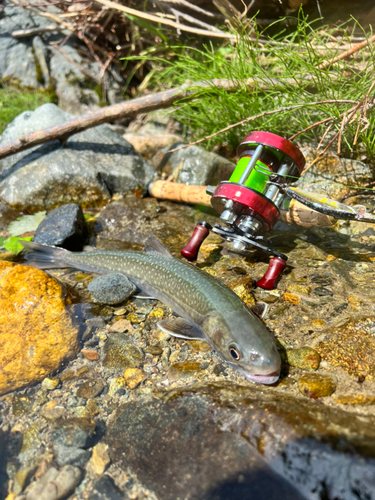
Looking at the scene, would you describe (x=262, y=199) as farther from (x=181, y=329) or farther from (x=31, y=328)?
(x=31, y=328)

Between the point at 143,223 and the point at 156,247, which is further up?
the point at 156,247

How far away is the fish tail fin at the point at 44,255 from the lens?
177 inches

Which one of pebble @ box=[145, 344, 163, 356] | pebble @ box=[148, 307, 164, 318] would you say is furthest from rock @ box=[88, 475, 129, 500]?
pebble @ box=[148, 307, 164, 318]

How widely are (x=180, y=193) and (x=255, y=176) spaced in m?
1.87

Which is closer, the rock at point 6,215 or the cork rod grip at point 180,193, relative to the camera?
the cork rod grip at point 180,193

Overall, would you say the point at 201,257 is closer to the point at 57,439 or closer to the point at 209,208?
the point at 209,208

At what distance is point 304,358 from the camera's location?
292 centimetres

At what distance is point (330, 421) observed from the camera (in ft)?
7.20

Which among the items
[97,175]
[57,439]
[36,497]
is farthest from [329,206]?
[97,175]

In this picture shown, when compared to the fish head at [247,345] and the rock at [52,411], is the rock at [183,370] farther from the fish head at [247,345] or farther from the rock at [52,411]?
the rock at [52,411]

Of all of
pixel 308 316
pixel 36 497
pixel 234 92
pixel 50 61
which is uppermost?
pixel 234 92

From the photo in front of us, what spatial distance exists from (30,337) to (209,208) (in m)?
3.46

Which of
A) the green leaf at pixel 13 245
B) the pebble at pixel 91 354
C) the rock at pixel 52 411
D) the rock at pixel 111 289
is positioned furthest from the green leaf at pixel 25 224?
the rock at pixel 52 411

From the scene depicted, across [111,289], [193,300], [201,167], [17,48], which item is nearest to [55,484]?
[193,300]
